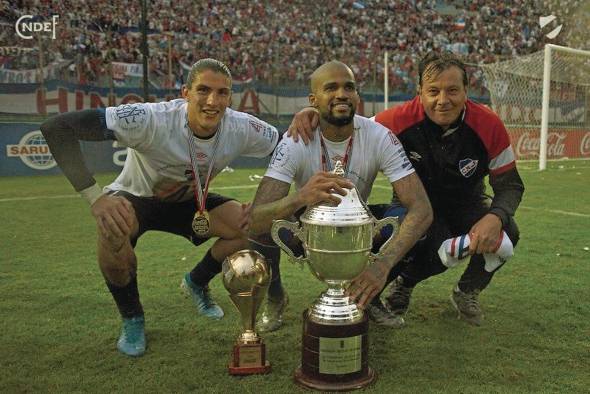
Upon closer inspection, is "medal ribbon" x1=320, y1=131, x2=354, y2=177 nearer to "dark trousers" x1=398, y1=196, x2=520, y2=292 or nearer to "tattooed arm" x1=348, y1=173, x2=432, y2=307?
"tattooed arm" x1=348, y1=173, x2=432, y2=307

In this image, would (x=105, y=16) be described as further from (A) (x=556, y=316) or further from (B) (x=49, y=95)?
(A) (x=556, y=316)

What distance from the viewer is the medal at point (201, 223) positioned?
328 centimetres

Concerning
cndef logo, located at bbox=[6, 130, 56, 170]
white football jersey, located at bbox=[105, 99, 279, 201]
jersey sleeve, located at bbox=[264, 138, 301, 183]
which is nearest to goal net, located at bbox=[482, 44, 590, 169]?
cndef logo, located at bbox=[6, 130, 56, 170]

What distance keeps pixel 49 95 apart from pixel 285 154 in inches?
389

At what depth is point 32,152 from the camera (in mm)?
10906

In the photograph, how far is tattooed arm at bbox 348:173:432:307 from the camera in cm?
254

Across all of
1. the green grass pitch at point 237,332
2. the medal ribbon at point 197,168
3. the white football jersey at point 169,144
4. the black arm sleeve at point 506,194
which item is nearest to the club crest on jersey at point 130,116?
the white football jersey at point 169,144

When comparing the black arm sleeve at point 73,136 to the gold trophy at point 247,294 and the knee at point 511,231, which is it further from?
the knee at point 511,231

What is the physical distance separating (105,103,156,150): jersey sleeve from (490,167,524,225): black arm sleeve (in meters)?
1.75

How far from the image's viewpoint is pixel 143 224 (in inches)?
132

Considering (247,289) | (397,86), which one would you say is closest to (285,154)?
(247,289)

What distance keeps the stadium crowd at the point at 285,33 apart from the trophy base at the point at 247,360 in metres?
10.5

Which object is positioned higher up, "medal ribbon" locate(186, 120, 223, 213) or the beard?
the beard

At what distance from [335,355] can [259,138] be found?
142cm
